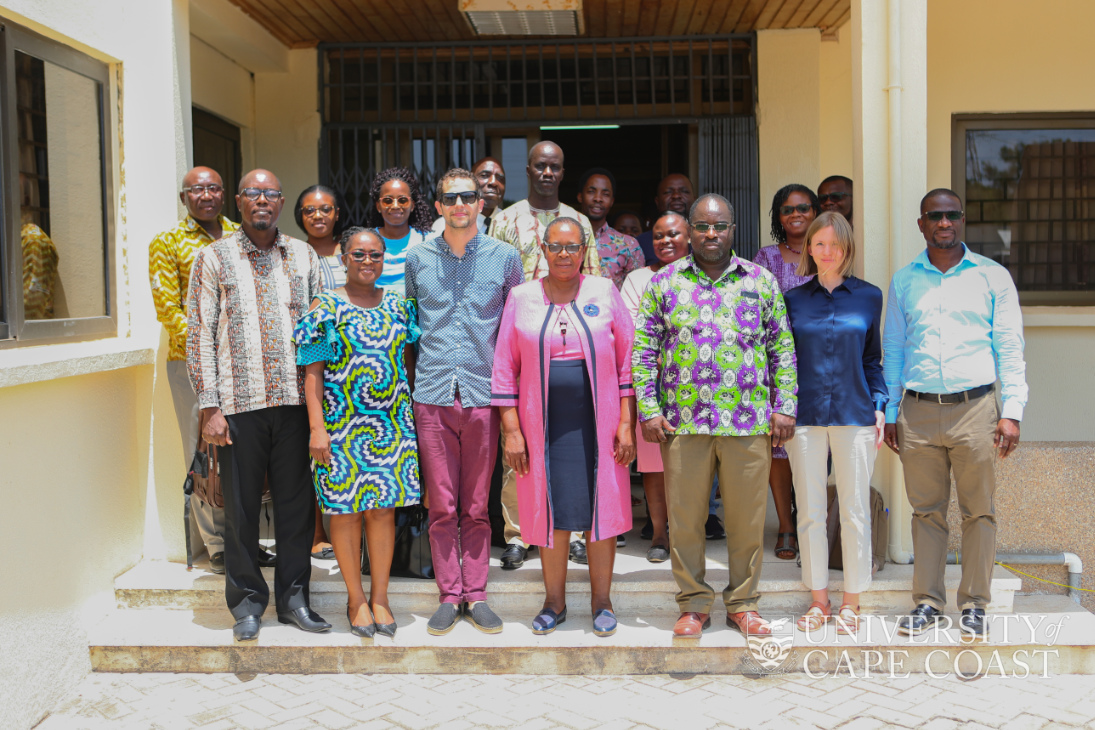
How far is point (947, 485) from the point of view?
147 inches

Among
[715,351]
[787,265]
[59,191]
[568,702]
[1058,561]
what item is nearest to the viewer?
[568,702]

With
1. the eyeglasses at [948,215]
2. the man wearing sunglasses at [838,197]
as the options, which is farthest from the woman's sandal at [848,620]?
the man wearing sunglasses at [838,197]

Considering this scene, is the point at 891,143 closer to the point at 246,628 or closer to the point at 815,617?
the point at 815,617

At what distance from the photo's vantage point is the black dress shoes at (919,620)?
365 centimetres

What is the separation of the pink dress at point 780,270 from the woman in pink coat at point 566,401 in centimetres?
111

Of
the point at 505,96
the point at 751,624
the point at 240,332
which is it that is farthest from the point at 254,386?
the point at 505,96

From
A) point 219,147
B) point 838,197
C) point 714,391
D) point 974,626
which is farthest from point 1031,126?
point 219,147

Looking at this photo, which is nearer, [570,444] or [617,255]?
[570,444]

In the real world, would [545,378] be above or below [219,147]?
below

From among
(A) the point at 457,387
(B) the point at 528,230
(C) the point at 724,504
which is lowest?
(C) the point at 724,504

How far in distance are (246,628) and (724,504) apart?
6.87ft

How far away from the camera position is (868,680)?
353 cm

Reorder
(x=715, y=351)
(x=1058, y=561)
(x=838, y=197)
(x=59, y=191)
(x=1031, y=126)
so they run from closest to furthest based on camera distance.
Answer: (x=715, y=351) < (x=59, y=191) < (x=1058, y=561) < (x=838, y=197) < (x=1031, y=126)

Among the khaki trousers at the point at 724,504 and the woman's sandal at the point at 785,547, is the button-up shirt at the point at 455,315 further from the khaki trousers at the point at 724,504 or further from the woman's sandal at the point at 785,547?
the woman's sandal at the point at 785,547
